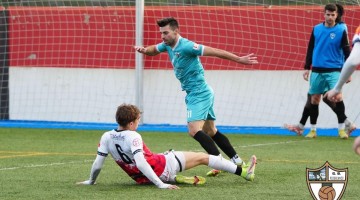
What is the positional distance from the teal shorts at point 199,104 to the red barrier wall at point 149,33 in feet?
23.9

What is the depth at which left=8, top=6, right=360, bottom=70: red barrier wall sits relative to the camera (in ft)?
56.9

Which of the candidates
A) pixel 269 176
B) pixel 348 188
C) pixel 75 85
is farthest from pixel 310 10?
pixel 348 188

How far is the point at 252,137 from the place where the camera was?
53.0 ft

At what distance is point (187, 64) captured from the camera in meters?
10.2

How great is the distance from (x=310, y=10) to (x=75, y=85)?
4788mm

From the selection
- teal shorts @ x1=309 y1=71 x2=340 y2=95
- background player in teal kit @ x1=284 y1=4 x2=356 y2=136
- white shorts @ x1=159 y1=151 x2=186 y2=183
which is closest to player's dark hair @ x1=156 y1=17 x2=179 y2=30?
white shorts @ x1=159 y1=151 x2=186 y2=183

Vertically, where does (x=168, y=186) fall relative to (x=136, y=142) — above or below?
below

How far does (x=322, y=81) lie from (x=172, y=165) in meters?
6.68

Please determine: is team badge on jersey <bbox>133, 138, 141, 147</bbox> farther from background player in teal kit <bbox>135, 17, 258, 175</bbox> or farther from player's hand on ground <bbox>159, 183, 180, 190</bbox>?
background player in teal kit <bbox>135, 17, 258, 175</bbox>

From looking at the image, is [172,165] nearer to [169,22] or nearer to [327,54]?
[169,22]

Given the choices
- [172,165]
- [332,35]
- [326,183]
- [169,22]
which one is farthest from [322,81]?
[326,183]

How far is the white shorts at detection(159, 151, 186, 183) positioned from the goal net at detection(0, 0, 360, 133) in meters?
8.58

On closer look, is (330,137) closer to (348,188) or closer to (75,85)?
(75,85)

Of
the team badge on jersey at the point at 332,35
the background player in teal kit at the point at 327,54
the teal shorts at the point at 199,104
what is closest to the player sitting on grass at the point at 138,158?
the teal shorts at the point at 199,104
